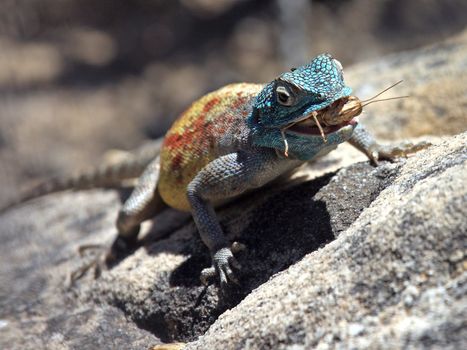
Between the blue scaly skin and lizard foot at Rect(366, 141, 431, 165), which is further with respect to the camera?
lizard foot at Rect(366, 141, 431, 165)

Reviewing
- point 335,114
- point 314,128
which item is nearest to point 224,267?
point 314,128

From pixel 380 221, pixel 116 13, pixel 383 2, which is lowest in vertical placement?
pixel 380 221

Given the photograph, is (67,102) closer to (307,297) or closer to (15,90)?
(15,90)

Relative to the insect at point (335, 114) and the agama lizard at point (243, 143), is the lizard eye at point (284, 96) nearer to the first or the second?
the agama lizard at point (243, 143)

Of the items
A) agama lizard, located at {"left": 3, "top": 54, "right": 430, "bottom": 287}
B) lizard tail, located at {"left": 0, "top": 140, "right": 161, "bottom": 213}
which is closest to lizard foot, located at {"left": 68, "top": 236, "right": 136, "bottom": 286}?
agama lizard, located at {"left": 3, "top": 54, "right": 430, "bottom": 287}

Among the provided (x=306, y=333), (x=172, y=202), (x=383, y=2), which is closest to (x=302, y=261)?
(x=306, y=333)

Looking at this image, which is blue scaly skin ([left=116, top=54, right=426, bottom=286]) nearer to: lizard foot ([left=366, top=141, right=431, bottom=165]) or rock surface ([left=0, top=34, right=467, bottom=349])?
lizard foot ([left=366, top=141, right=431, bottom=165])
